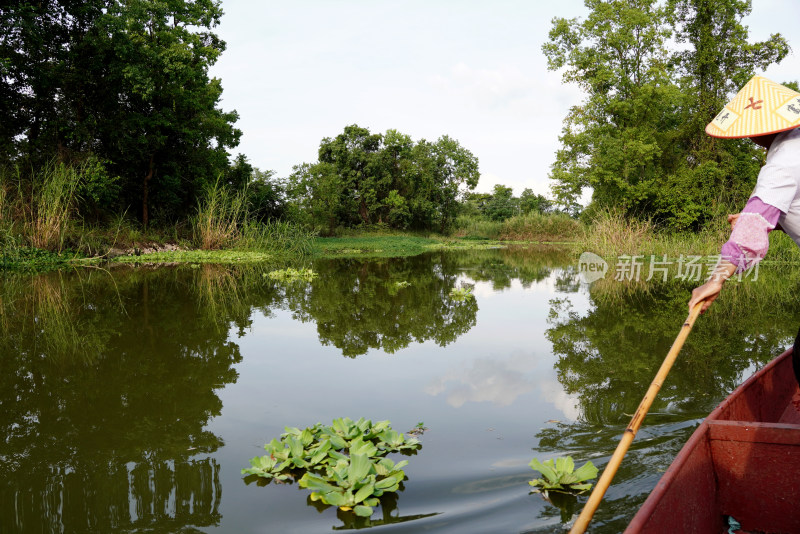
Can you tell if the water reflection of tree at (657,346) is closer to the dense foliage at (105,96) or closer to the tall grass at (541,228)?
the dense foliage at (105,96)

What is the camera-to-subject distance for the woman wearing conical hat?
1.88m

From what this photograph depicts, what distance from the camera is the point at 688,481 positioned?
6.15ft

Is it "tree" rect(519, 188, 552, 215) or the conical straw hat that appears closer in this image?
the conical straw hat

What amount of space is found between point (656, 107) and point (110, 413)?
86.6ft

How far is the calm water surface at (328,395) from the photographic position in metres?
2.46

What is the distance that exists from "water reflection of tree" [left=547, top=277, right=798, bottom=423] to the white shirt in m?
2.06

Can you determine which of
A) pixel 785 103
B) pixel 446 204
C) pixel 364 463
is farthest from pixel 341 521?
pixel 446 204

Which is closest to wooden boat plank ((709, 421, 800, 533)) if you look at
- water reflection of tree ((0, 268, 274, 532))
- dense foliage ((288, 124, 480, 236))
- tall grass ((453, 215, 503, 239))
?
water reflection of tree ((0, 268, 274, 532))

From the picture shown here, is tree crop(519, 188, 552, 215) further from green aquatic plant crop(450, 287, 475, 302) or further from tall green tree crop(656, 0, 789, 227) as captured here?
green aquatic plant crop(450, 287, 475, 302)

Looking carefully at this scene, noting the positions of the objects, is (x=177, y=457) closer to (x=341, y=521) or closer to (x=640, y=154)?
(x=341, y=521)

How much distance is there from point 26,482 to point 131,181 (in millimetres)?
19542

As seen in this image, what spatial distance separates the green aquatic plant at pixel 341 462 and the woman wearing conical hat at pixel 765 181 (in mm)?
1637

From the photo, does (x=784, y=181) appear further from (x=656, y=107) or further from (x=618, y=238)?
(x=656, y=107)

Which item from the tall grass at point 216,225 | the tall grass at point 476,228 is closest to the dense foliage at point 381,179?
the tall grass at point 476,228
